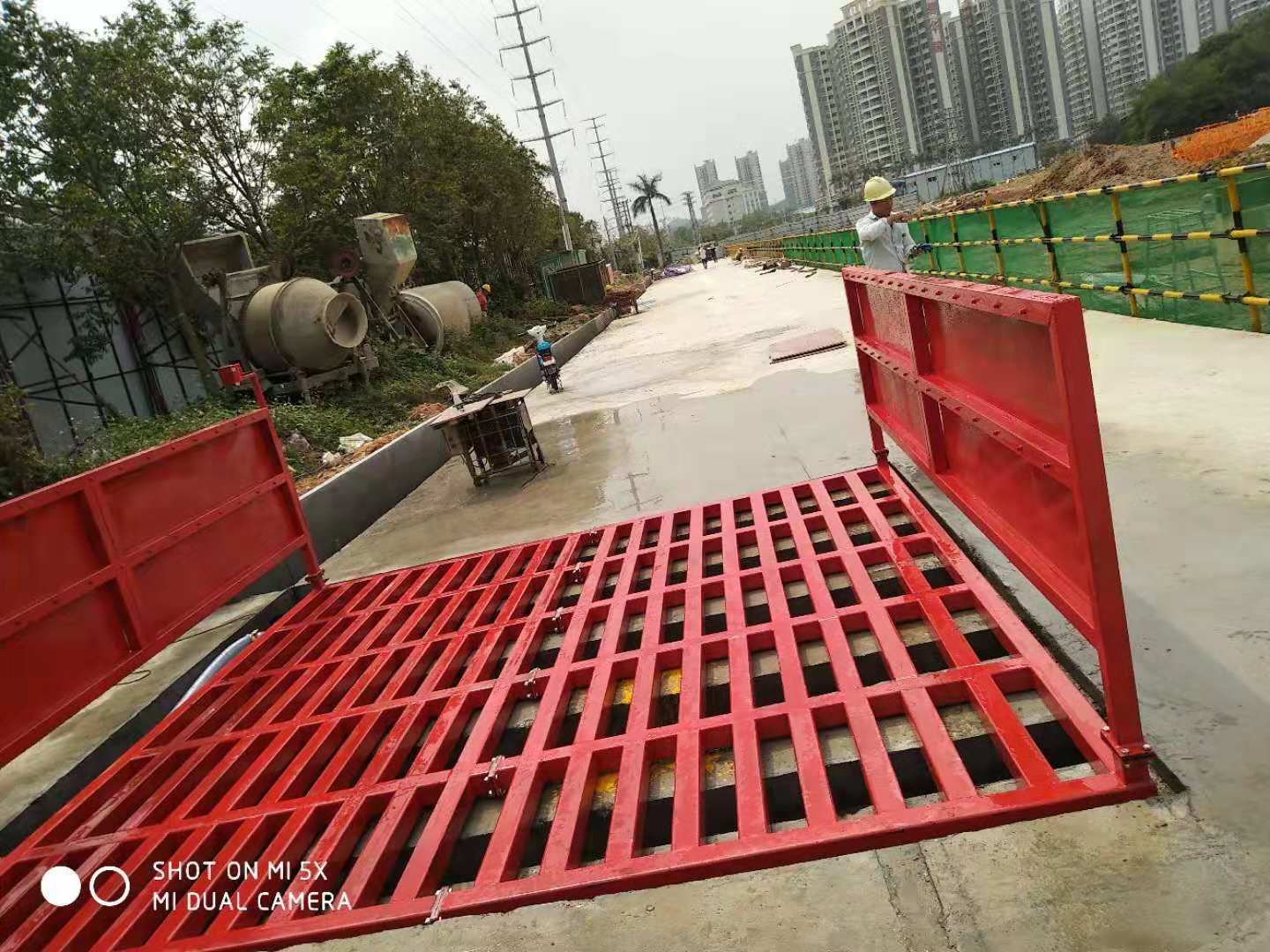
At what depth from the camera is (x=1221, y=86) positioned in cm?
5831

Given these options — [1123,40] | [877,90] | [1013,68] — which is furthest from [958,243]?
[1123,40]

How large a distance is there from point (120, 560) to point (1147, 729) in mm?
4555

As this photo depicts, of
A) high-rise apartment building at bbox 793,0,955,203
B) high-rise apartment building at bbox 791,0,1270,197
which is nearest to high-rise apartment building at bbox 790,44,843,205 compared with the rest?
high-rise apartment building at bbox 793,0,955,203

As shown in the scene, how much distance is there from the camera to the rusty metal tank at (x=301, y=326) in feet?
46.0

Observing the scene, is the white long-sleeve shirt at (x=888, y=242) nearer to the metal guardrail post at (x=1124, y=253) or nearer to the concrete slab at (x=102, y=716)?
the metal guardrail post at (x=1124, y=253)

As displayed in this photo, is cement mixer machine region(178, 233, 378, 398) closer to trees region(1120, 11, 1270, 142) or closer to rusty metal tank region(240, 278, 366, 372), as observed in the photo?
rusty metal tank region(240, 278, 366, 372)

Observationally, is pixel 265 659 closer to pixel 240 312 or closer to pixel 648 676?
pixel 648 676

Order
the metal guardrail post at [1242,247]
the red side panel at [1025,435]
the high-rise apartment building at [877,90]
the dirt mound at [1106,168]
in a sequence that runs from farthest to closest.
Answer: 1. the high-rise apartment building at [877,90]
2. the dirt mound at [1106,168]
3. the metal guardrail post at [1242,247]
4. the red side panel at [1025,435]

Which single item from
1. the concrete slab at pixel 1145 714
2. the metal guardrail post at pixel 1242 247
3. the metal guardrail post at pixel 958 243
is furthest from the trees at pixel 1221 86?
the concrete slab at pixel 1145 714

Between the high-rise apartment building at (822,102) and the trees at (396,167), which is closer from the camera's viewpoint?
the trees at (396,167)

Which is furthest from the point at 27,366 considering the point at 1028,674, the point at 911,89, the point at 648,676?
the point at 911,89

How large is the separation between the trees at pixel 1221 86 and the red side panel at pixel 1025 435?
2700 inches

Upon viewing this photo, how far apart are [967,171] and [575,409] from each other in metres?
64.2

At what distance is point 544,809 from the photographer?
2959mm
